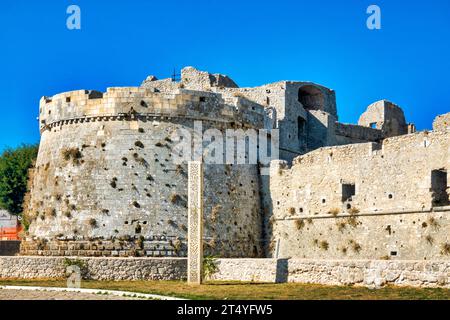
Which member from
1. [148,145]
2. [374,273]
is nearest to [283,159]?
[148,145]

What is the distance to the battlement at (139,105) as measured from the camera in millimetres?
27828

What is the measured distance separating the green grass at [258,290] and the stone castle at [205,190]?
12.6ft

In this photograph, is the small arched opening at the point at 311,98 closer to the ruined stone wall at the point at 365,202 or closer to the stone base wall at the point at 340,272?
the ruined stone wall at the point at 365,202

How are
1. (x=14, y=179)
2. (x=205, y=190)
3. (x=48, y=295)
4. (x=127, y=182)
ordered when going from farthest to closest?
(x=14, y=179), (x=205, y=190), (x=127, y=182), (x=48, y=295)

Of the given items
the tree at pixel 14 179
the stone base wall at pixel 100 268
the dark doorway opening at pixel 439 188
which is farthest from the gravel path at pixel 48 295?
the tree at pixel 14 179

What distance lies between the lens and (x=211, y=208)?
1105 inches

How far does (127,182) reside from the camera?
2725 cm

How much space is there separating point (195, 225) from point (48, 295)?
4.98 metres

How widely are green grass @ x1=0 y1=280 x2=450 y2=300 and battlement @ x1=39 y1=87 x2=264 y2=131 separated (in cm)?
682

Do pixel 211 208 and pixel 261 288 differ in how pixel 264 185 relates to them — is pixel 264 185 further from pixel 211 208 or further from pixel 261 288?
pixel 261 288

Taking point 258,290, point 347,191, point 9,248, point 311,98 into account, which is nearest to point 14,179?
point 9,248

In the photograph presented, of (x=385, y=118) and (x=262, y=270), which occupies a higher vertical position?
(x=385, y=118)

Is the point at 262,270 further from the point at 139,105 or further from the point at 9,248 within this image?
the point at 9,248

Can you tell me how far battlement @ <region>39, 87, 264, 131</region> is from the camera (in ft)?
91.3
